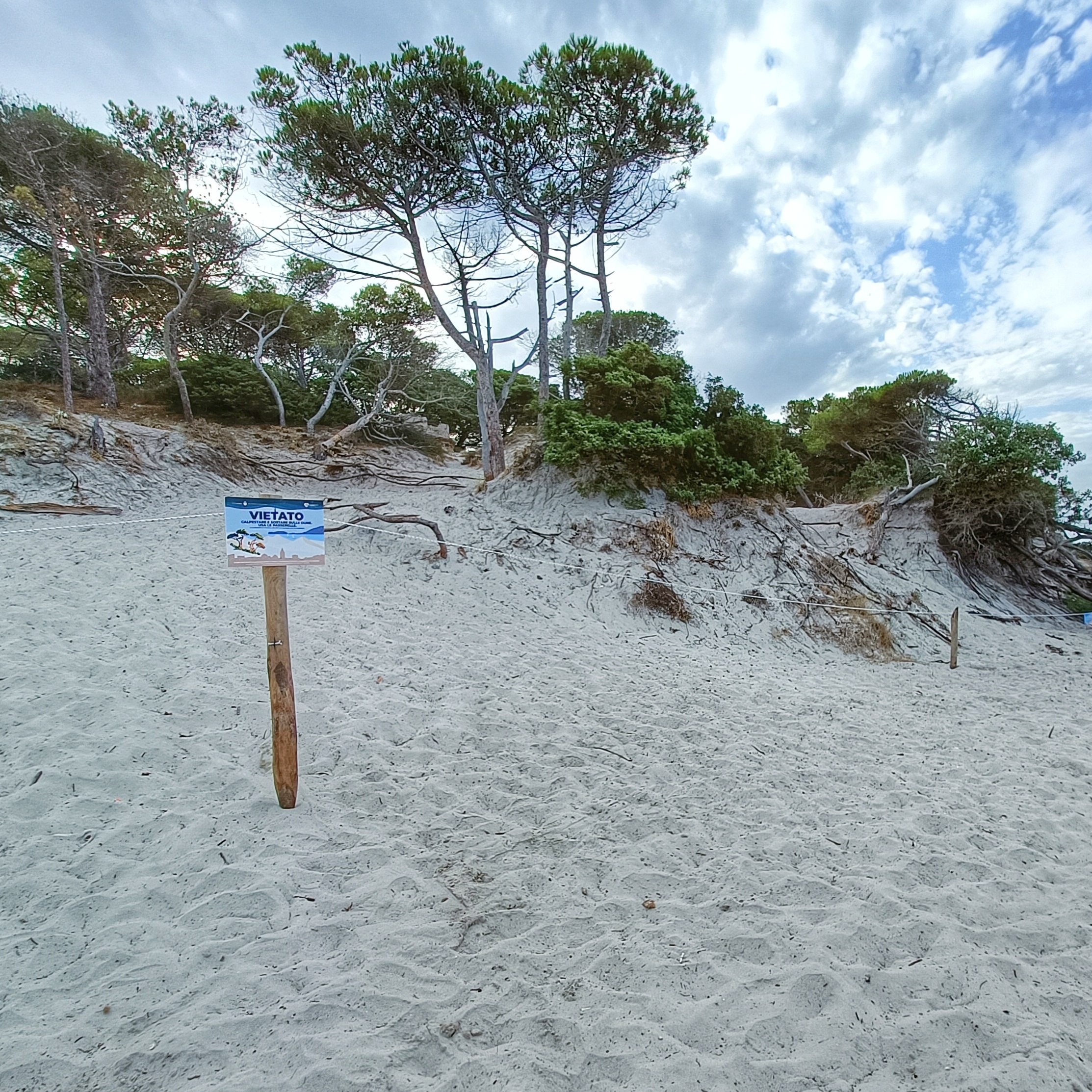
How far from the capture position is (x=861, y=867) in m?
2.98

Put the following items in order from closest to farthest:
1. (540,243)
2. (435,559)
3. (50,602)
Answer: (50,602)
(435,559)
(540,243)

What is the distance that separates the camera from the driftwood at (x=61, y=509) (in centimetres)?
766

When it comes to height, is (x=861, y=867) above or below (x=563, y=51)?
below

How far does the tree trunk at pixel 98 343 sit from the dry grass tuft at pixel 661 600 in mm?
13577

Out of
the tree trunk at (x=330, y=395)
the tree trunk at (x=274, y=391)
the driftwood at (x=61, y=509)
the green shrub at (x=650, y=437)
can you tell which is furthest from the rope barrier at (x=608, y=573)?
the tree trunk at (x=274, y=391)

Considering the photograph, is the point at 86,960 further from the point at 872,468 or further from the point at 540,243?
the point at 872,468

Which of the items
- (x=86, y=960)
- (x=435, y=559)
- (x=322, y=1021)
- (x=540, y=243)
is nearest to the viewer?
(x=322, y=1021)

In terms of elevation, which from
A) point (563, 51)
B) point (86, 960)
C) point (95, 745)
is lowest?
point (86, 960)

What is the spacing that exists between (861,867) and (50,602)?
703 cm

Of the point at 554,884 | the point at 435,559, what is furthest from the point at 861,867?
the point at 435,559

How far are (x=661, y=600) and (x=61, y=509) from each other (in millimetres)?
9198

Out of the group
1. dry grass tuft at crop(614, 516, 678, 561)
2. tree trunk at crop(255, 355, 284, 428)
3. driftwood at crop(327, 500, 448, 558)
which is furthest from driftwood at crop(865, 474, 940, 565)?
tree trunk at crop(255, 355, 284, 428)

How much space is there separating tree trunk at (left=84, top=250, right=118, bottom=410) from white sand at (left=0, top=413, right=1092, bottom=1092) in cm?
890

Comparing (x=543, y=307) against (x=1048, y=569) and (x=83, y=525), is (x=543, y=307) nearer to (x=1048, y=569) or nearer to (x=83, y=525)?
(x=83, y=525)
